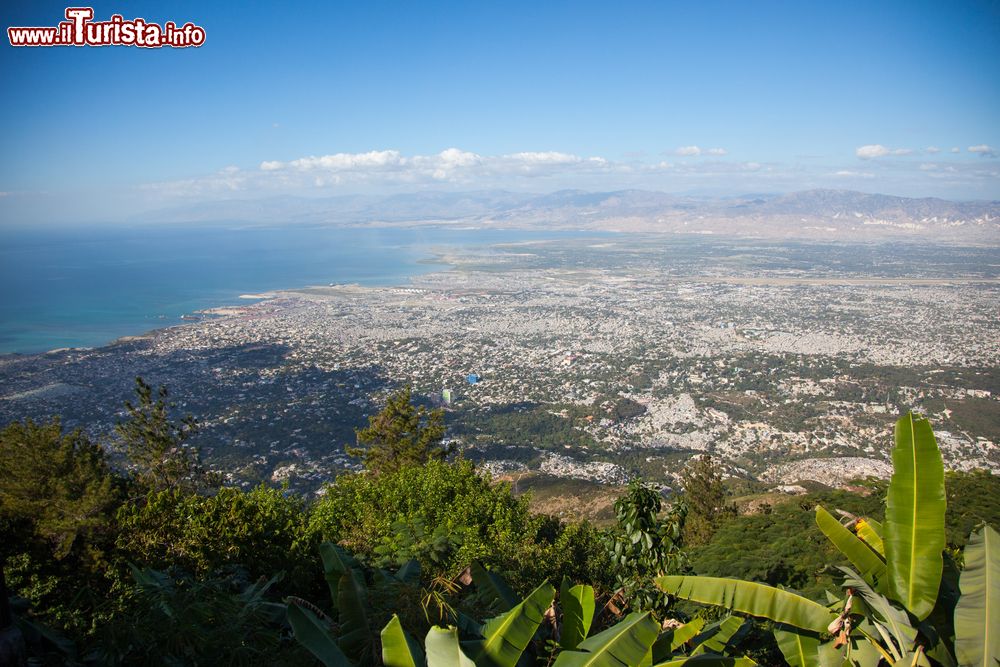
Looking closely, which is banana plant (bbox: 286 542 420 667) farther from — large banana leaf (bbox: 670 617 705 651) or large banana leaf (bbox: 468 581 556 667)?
large banana leaf (bbox: 670 617 705 651)

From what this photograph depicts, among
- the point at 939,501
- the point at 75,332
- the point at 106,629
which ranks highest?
the point at 939,501

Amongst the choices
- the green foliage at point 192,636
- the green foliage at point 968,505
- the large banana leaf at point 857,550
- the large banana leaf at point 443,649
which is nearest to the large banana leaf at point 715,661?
the large banana leaf at point 857,550

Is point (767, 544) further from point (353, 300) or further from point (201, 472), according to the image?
point (353, 300)

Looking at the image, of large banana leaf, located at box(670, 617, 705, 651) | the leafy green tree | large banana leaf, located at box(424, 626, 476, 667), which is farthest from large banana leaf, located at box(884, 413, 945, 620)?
the leafy green tree

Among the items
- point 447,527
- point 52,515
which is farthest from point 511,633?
point 52,515

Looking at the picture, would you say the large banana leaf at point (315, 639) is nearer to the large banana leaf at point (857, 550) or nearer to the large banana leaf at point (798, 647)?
the large banana leaf at point (798, 647)

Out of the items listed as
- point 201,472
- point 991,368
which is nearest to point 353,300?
point 201,472
